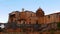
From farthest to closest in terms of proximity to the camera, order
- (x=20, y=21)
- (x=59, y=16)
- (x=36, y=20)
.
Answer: (x=20, y=21) → (x=36, y=20) → (x=59, y=16)

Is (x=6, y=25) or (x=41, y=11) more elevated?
(x=41, y=11)

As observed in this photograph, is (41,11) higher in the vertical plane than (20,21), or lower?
higher

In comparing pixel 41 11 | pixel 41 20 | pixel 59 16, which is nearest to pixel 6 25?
pixel 41 20

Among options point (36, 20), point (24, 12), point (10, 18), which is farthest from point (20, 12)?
point (36, 20)

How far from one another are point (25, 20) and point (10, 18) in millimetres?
4508

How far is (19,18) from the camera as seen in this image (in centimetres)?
3425

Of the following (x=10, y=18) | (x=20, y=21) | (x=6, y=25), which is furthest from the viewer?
(x=10, y=18)

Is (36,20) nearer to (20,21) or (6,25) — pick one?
(20,21)

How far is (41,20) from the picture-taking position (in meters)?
28.1

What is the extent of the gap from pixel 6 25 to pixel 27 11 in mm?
12531

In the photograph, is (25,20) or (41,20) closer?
(41,20)

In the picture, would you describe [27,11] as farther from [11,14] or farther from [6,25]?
[6,25]

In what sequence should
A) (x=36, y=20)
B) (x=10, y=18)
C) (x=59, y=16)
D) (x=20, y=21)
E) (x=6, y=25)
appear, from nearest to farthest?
(x=6, y=25)
(x=59, y=16)
(x=36, y=20)
(x=20, y=21)
(x=10, y=18)

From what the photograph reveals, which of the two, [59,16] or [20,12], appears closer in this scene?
[59,16]
